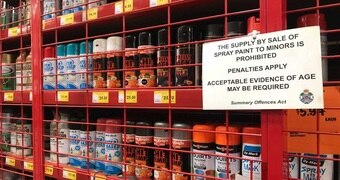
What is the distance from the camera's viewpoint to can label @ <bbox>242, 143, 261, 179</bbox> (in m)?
0.82

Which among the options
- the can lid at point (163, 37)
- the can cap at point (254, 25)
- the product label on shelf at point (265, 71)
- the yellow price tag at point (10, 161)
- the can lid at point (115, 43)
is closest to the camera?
the product label on shelf at point (265, 71)

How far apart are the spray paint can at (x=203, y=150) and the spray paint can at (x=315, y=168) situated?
242 mm

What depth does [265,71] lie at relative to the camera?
0.74 meters

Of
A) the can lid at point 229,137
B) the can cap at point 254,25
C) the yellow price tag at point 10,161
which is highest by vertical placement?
the can cap at point 254,25

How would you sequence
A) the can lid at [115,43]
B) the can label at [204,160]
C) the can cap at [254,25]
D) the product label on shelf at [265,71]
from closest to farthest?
the product label on shelf at [265,71] < the can cap at [254,25] < the can label at [204,160] < the can lid at [115,43]

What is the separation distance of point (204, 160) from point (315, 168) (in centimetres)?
29

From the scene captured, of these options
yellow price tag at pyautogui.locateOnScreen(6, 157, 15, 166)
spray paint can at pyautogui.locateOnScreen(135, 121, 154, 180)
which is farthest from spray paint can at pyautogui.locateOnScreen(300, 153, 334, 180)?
yellow price tag at pyautogui.locateOnScreen(6, 157, 15, 166)

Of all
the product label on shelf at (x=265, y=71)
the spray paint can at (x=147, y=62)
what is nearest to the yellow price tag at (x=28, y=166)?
the spray paint can at (x=147, y=62)

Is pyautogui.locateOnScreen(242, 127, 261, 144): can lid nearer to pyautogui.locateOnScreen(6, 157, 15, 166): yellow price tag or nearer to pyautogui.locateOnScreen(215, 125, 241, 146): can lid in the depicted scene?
pyautogui.locateOnScreen(215, 125, 241, 146): can lid

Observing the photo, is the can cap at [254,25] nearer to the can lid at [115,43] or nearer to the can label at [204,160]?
the can label at [204,160]

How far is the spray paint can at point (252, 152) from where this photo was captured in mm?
823

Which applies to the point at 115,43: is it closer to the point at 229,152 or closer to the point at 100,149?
the point at 100,149

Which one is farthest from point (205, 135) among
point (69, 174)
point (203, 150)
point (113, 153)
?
point (69, 174)

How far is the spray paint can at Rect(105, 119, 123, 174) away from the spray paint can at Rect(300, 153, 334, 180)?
604 millimetres
